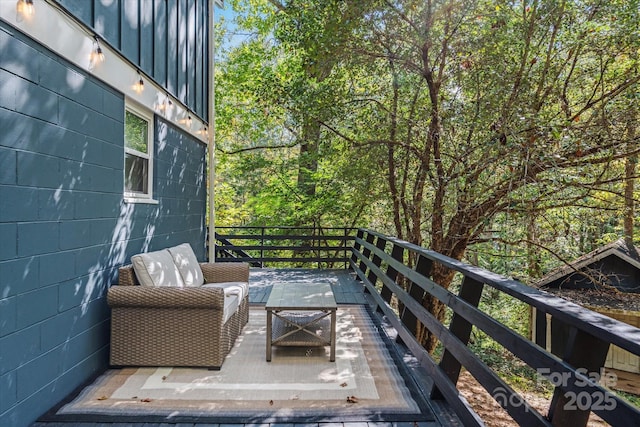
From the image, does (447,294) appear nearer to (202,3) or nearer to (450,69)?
(450,69)

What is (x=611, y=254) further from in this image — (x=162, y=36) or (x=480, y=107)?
(x=162, y=36)

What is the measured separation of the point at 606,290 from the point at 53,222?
7.40 metres

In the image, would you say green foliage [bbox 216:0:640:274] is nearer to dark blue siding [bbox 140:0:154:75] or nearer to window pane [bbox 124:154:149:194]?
dark blue siding [bbox 140:0:154:75]

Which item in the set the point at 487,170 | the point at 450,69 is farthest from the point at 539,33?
the point at 487,170

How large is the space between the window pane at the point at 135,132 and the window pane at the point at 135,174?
110 millimetres

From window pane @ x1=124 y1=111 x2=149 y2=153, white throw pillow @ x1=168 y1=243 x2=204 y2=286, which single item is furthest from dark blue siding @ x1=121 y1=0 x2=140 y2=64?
white throw pillow @ x1=168 y1=243 x2=204 y2=286

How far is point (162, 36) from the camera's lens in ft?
14.0

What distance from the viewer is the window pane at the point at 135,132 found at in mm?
3665

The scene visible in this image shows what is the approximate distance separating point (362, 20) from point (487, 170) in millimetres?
2404

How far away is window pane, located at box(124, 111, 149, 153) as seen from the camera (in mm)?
3665

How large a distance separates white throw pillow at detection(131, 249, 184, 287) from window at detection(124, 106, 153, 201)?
592 mm

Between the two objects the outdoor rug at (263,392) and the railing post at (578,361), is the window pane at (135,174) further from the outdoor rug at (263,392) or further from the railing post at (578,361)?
the railing post at (578,361)

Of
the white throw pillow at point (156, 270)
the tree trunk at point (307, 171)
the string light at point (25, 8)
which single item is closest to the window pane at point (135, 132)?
the white throw pillow at point (156, 270)

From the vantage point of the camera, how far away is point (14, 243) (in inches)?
84.5
